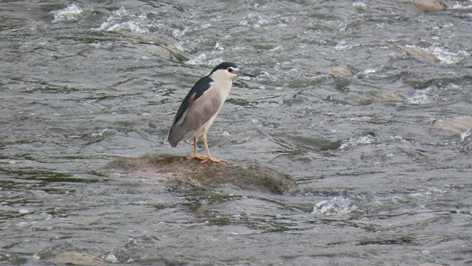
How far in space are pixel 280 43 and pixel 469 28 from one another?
4.02m

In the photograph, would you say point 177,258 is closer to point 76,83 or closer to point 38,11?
point 76,83

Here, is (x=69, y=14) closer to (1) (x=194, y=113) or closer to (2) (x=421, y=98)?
(2) (x=421, y=98)

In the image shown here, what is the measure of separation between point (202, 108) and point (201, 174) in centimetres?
83

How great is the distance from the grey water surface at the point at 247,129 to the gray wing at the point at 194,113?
1.79ft

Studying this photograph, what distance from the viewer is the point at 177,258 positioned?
5.93 metres

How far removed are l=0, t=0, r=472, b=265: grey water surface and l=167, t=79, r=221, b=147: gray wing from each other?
545 millimetres

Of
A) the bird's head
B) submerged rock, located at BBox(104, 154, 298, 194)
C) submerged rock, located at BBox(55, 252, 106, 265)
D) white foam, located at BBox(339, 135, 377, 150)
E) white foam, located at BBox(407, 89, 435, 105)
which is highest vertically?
the bird's head

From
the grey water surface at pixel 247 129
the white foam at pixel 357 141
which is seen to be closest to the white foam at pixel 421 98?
the grey water surface at pixel 247 129

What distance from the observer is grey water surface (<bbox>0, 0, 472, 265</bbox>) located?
20.7 feet

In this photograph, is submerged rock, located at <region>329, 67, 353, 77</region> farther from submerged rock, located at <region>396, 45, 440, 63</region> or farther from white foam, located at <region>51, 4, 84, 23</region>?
white foam, located at <region>51, 4, 84, 23</region>

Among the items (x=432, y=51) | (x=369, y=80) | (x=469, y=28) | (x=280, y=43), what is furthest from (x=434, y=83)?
(x=469, y=28)

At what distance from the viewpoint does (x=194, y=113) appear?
8148mm

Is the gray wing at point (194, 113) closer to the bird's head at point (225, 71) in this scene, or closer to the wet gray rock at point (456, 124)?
the bird's head at point (225, 71)

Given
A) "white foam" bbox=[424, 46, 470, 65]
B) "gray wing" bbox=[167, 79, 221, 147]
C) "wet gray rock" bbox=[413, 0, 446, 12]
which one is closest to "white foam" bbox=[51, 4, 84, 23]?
"white foam" bbox=[424, 46, 470, 65]
